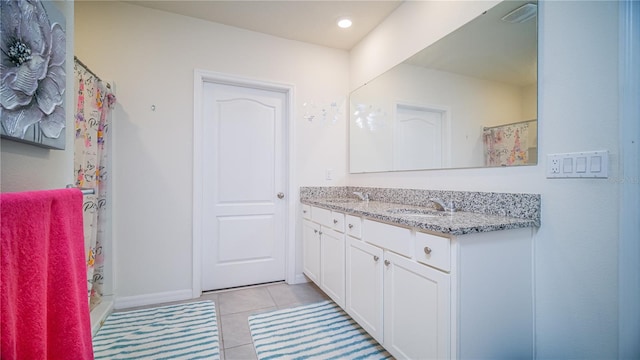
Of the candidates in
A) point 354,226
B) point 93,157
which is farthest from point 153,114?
point 354,226

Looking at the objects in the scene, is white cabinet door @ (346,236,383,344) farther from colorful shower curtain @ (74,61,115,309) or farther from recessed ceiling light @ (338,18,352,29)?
recessed ceiling light @ (338,18,352,29)

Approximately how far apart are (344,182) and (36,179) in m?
2.38

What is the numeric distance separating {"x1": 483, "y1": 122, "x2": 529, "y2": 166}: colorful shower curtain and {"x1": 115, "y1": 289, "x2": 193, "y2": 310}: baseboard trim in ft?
8.36

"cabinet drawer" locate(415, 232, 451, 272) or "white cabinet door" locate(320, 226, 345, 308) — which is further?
"white cabinet door" locate(320, 226, 345, 308)

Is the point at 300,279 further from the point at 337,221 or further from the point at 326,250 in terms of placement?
the point at 337,221

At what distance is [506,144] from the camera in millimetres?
1416

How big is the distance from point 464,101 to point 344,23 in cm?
134

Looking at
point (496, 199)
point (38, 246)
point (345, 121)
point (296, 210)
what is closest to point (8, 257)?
point (38, 246)

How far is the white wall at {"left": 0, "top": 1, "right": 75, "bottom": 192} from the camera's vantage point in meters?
0.74

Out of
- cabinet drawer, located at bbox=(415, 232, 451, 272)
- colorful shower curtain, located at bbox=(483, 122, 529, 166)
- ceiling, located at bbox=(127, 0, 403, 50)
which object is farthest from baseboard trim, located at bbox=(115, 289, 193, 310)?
colorful shower curtain, located at bbox=(483, 122, 529, 166)

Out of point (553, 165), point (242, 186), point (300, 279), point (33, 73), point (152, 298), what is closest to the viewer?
point (33, 73)

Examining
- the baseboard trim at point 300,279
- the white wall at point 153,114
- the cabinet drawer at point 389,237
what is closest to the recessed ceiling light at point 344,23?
the white wall at point 153,114

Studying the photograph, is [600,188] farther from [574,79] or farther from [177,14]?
[177,14]

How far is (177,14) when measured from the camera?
228 cm
